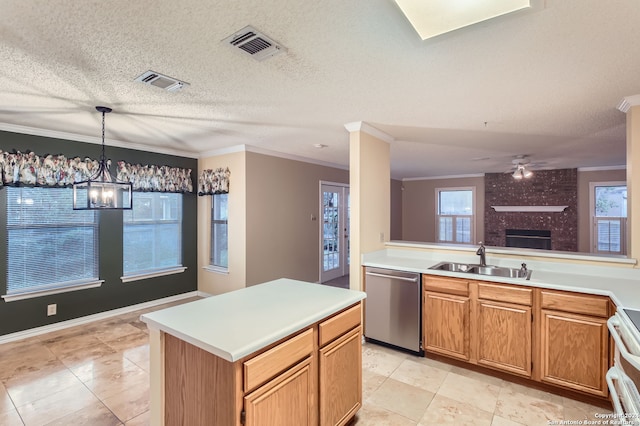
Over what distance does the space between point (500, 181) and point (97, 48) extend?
25.7 feet

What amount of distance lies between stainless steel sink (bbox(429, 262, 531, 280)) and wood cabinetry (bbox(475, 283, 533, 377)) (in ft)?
1.37

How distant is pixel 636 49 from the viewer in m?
1.80

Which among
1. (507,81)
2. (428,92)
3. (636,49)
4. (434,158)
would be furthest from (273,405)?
(434,158)

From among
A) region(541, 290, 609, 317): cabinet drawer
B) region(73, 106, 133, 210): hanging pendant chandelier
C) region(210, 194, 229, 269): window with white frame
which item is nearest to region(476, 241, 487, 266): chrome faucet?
region(541, 290, 609, 317): cabinet drawer

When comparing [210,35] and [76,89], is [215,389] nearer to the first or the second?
[210,35]

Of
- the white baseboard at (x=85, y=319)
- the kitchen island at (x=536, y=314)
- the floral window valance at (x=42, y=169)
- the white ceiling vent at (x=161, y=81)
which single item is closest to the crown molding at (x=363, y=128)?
the kitchen island at (x=536, y=314)

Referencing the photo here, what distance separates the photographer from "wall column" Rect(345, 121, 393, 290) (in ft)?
11.0

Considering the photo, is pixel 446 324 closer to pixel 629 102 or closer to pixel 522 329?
pixel 522 329

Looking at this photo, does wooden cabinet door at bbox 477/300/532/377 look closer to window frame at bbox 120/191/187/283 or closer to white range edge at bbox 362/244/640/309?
white range edge at bbox 362/244/640/309

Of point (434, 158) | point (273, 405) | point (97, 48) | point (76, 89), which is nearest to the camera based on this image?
point (273, 405)

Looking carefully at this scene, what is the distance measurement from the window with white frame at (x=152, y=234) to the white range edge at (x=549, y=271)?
3252 mm

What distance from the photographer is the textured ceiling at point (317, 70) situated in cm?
153

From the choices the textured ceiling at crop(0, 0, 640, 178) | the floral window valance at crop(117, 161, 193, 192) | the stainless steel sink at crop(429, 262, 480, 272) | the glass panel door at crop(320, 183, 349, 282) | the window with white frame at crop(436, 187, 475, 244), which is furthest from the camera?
the window with white frame at crop(436, 187, 475, 244)

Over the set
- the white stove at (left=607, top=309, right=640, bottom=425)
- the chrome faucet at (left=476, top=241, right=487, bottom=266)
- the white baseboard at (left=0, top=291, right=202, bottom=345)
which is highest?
the chrome faucet at (left=476, top=241, right=487, bottom=266)
